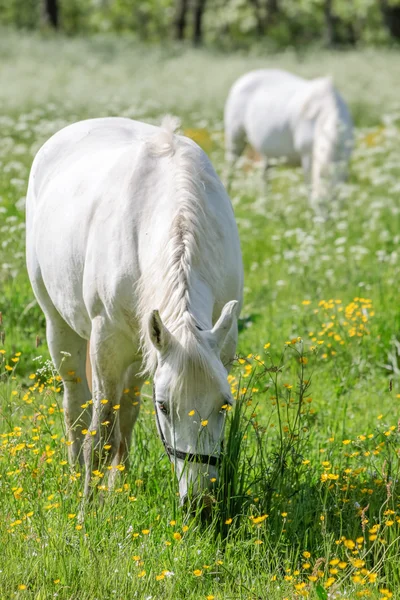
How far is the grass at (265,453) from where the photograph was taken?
125 inches

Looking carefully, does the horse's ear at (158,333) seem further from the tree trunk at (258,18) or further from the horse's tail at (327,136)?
the tree trunk at (258,18)

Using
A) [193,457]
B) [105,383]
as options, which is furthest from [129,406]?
[193,457]

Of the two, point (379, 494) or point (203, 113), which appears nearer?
point (379, 494)

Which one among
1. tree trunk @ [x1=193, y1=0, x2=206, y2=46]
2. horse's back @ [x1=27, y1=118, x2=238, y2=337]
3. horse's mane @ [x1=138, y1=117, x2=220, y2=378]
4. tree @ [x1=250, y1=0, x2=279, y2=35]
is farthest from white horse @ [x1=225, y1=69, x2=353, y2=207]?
tree @ [x1=250, y1=0, x2=279, y2=35]

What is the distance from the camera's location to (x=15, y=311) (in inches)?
260

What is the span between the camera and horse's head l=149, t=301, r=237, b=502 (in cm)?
317

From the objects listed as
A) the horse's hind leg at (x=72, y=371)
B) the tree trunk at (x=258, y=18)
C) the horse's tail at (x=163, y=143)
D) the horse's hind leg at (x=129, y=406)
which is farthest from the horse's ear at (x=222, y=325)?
the tree trunk at (x=258, y=18)

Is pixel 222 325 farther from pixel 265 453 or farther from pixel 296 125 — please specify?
pixel 296 125

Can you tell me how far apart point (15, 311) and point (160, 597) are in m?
3.91

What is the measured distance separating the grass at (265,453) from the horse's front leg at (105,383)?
0.55ft

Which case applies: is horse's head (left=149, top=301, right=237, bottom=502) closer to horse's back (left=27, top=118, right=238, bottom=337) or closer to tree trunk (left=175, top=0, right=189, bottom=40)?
horse's back (left=27, top=118, right=238, bottom=337)

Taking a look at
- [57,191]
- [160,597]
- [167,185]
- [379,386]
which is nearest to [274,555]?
[160,597]

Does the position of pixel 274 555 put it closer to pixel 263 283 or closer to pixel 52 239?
pixel 52 239

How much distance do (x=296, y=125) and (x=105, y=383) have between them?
27.9 ft
